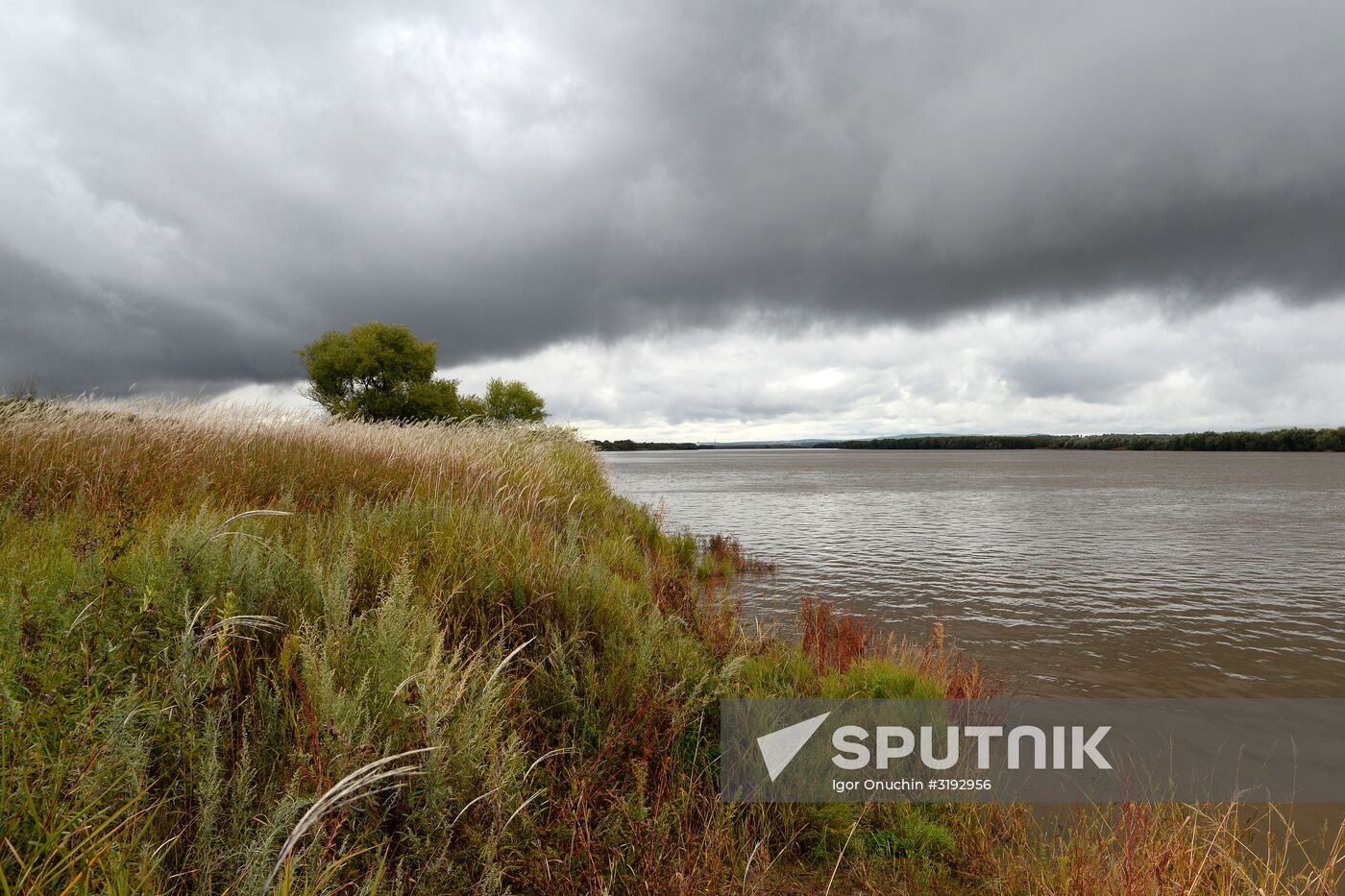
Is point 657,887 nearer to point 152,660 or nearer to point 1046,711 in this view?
point 152,660

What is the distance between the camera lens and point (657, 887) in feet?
8.57

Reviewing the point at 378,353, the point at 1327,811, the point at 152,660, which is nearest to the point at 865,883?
the point at 152,660

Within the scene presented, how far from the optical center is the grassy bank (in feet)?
7.22

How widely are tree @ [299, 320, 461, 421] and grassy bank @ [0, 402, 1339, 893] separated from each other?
170 feet

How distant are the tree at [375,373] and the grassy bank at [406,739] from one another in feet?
170

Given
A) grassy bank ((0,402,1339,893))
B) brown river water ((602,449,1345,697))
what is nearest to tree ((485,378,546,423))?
brown river water ((602,449,1345,697))

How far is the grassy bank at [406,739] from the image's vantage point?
7.22ft

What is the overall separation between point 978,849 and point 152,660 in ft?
15.2

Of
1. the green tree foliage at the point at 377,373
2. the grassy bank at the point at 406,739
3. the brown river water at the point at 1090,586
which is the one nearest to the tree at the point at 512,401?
the green tree foliage at the point at 377,373
